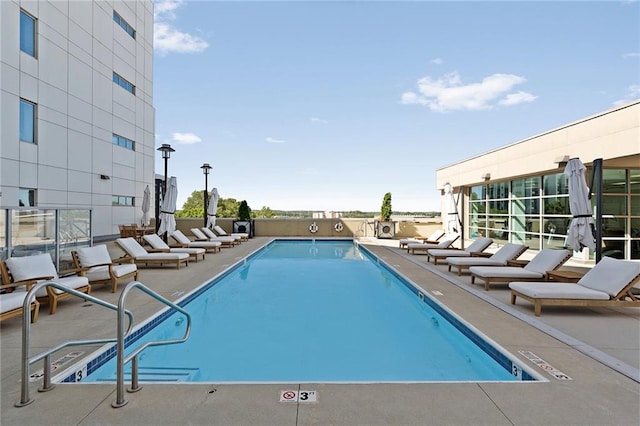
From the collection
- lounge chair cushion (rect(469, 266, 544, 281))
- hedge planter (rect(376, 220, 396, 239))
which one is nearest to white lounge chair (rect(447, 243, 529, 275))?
lounge chair cushion (rect(469, 266, 544, 281))

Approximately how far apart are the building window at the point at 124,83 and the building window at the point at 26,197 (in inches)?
294

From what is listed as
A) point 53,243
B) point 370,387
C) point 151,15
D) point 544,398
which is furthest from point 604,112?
point 151,15

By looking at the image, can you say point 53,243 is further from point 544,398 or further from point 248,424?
point 544,398

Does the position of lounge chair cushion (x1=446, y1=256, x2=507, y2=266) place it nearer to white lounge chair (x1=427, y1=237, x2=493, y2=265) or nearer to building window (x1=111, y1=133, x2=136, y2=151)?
white lounge chair (x1=427, y1=237, x2=493, y2=265)

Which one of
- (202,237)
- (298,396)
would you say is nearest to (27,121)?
(202,237)

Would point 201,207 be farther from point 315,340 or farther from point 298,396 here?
point 298,396

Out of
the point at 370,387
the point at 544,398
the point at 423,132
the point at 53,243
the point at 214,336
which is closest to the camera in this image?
the point at 544,398

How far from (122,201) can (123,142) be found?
116 inches

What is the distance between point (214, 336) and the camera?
466cm

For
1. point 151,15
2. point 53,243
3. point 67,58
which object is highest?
point 151,15

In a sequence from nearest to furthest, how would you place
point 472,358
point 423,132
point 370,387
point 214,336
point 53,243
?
1. point 370,387
2. point 472,358
3. point 214,336
4. point 53,243
5. point 423,132

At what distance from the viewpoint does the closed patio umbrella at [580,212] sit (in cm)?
659

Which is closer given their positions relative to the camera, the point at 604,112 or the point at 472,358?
the point at 472,358

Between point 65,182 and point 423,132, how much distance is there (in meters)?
21.1
